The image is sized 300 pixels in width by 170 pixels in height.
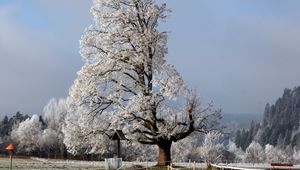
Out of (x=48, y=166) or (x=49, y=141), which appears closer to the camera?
(x=48, y=166)

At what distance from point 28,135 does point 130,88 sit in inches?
4887

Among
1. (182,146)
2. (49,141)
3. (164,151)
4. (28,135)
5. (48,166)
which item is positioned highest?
(28,135)

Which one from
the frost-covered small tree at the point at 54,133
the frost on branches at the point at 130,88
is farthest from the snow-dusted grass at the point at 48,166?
the frost-covered small tree at the point at 54,133

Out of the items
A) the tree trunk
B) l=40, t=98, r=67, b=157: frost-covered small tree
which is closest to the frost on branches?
the tree trunk

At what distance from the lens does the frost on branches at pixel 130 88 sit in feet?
136

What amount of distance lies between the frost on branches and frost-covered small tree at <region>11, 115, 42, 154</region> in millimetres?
115841

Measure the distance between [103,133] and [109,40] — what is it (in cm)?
674

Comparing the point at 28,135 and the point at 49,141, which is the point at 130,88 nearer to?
the point at 49,141

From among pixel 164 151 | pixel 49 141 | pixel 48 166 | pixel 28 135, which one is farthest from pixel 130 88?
pixel 28 135

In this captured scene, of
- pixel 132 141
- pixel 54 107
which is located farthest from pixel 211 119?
pixel 54 107

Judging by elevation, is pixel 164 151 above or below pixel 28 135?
below

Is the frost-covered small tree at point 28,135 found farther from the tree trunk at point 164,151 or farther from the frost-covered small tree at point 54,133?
the tree trunk at point 164,151

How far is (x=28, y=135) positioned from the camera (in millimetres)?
161500

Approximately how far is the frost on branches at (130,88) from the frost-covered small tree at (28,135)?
380 feet
